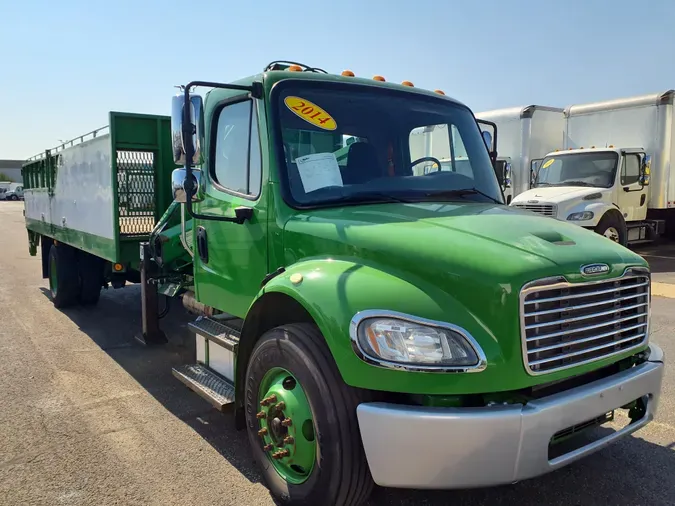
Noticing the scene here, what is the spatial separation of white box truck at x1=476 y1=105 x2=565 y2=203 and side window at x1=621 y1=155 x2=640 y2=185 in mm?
1956

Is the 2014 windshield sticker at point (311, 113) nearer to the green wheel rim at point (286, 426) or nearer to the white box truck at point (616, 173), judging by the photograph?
the green wheel rim at point (286, 426)

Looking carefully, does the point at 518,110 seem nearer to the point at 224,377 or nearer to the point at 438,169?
the point at 438,169

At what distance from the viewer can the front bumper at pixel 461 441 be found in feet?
7.79

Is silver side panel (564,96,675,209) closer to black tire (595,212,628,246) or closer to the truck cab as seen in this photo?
the truck cab

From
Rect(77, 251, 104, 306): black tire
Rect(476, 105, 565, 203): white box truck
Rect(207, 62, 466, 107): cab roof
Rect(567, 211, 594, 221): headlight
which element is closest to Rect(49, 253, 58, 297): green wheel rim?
Rect(77, 251, 104, 306): black tire

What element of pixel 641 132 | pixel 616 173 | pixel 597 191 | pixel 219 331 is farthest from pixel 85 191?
pixel 641 132

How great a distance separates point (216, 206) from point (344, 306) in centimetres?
165

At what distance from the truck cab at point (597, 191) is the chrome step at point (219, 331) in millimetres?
9052

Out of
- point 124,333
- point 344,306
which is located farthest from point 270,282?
point 124,333

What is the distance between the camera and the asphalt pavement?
3270mm

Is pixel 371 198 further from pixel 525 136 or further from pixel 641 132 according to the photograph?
pixel 641 132

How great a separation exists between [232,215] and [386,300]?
1524 millimetres

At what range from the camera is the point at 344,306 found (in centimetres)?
261

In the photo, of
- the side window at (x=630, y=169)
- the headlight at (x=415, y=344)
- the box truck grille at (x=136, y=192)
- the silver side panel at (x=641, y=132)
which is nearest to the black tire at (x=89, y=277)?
the box truck grille at (x=136, y=192)
